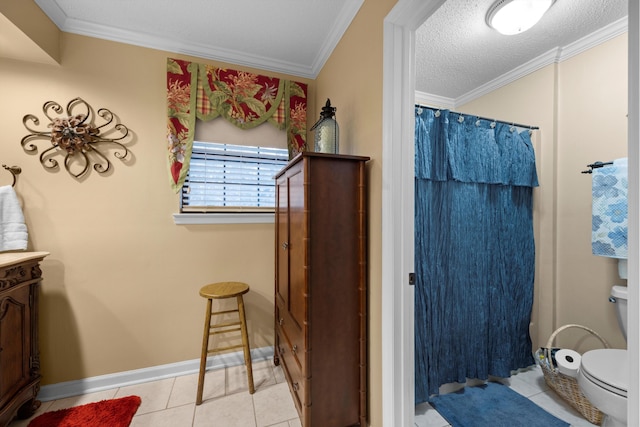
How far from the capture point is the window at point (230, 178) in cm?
206

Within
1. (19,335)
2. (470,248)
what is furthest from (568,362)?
(19,335)

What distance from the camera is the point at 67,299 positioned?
5.84ft

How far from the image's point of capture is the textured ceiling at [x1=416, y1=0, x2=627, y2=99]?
1.56 m

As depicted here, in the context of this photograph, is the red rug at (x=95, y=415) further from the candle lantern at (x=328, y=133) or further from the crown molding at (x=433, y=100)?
the crown molding at (x=433, y=100)

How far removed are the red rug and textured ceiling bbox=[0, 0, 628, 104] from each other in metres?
2.22

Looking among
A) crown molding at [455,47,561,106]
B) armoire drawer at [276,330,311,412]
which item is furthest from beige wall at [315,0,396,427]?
crown molding at [455,47,561,106]

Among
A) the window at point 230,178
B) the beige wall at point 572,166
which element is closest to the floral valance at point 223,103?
the window at point 230,178

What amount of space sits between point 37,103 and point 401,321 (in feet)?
8.58

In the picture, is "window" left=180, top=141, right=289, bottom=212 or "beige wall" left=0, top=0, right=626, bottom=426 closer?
"beige wall" left=0, top=0, right=626, bottom=426

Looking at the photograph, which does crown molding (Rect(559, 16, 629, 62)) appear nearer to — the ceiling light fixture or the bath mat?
the ceiling light fixture

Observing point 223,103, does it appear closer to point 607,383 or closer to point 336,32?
point 336,32

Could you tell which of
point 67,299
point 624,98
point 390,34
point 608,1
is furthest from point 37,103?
point 624,98

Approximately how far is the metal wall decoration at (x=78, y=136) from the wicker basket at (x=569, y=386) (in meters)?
3.24

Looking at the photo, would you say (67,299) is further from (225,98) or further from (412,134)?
(412,134)
